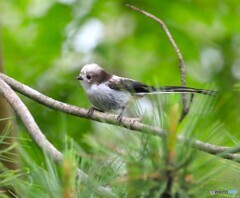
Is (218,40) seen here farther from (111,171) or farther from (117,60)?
(111,171)

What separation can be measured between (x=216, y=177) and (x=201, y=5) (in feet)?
12.3

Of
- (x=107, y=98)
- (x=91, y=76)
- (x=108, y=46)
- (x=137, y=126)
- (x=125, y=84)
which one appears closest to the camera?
(x=137, y=126)

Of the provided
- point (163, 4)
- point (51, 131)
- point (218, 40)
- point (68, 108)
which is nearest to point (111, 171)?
point (68, 108)

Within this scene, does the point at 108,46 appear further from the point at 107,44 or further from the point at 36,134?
the point at 36,134

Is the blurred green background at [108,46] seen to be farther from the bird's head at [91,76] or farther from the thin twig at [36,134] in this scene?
the thin twig at [36,134]

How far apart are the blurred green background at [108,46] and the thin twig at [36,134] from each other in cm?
182

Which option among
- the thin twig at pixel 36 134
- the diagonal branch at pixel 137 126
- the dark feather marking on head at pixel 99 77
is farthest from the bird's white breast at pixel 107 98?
the thin twig at pixel 36 134

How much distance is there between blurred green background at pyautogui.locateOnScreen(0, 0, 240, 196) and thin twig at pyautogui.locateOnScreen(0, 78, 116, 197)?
182cm

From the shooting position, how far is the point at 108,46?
5.61 metres

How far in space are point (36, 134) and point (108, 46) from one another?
351cm

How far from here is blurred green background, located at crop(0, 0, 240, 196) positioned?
504 centimetres

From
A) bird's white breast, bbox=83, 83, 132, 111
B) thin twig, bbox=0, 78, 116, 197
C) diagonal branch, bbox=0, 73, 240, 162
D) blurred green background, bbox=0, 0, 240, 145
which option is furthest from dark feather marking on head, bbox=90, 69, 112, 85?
thin twig, bbox=0, 78, 116, 197

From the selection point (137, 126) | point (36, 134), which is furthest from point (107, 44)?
point (36, 134)

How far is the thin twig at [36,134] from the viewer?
191 cm
